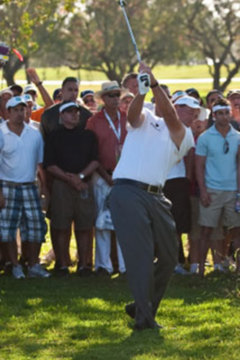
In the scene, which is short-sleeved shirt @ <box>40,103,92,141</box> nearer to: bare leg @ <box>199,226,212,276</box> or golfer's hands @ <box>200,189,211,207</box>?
golfer's hands @ <box>200,189,211,207</box>

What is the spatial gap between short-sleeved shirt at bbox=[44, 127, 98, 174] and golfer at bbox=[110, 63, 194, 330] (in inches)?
126

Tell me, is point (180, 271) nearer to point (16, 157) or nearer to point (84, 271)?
point (84, 271)

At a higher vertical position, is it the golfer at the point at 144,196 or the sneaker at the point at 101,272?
the golfer at the point at 144,196

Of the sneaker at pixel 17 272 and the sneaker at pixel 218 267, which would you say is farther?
the sneaker at pixel 218 267

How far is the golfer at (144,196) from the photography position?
7660 mm

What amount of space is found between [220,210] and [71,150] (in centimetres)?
187

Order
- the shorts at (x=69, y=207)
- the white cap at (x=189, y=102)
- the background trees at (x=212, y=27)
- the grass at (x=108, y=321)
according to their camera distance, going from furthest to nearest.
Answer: the background trees at (x=212, y=27) < the shorts at (x=69, y=207) < the white cap at (x=189, y=102) < the grass at (x=108, y=321)

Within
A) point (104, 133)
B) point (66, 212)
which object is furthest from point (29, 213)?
point (104, 133)

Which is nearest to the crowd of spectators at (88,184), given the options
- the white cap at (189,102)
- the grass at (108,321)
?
the grass at (108,321)

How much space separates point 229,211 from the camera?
10930 mm

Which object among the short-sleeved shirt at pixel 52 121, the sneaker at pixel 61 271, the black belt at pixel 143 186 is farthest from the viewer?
the short-sleeved shirt at pixel 52 121

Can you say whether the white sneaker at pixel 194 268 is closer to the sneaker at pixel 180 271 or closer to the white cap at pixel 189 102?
the sneaker at pixel 180 271

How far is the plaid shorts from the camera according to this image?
1088 cm

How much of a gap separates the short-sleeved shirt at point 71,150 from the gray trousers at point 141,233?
3.22 metres
